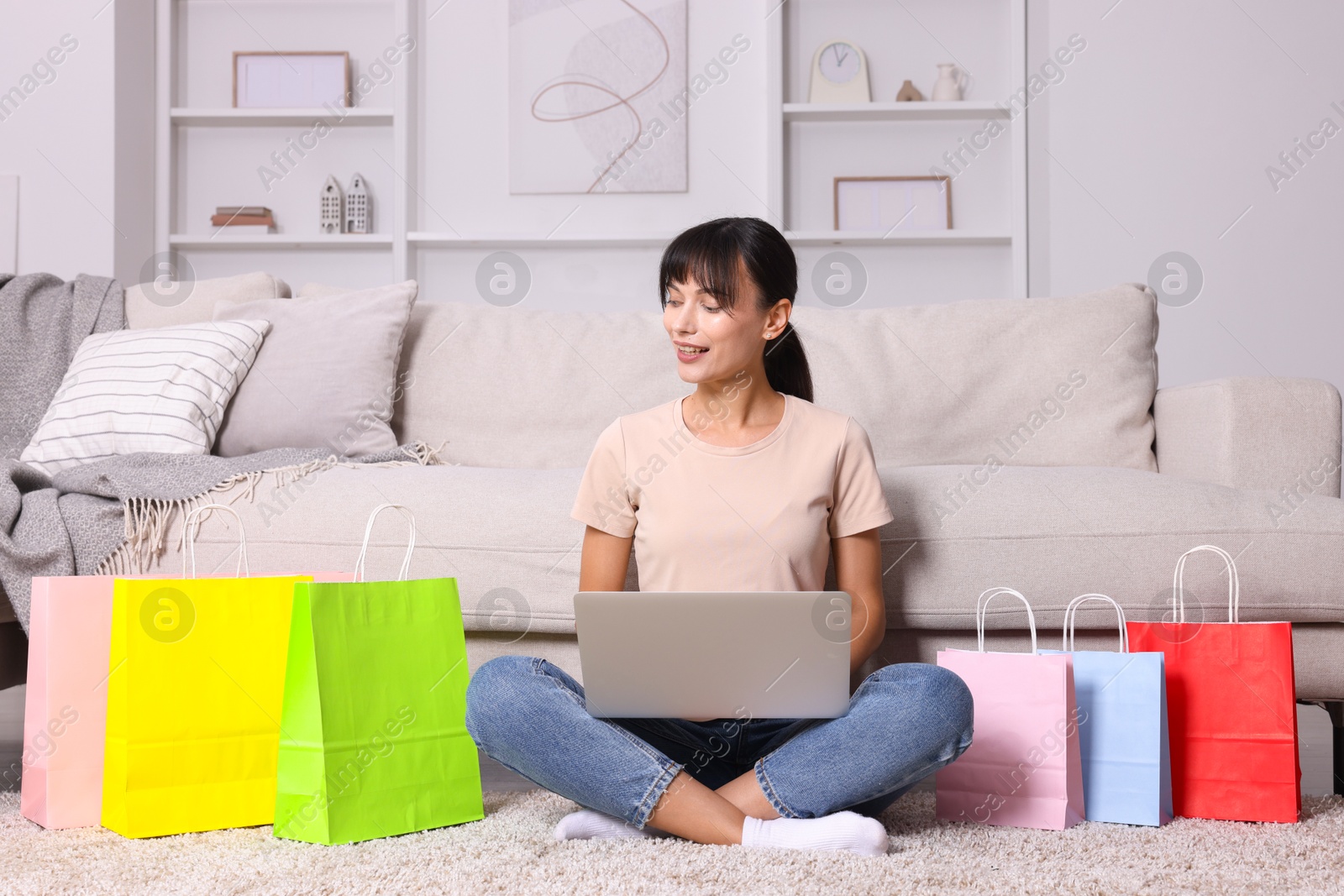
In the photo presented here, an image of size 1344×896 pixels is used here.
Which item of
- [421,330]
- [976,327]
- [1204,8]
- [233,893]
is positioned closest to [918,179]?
[1204,8]

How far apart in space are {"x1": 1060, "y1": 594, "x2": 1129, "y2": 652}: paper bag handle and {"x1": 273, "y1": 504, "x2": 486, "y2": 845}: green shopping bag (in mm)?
745

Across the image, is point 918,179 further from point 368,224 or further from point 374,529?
point 374,529

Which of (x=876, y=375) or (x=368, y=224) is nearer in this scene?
(x=876, y=375)

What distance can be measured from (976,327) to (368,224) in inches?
93.9

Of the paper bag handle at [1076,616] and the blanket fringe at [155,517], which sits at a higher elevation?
the blanket fringe at [155,517]

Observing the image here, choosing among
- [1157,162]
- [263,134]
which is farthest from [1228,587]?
[263,134]

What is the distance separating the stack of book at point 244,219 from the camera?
12.2 feet

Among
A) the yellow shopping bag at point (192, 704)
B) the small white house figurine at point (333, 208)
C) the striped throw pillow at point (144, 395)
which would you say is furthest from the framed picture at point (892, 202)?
the yellow shopping bag at point (192, 704)

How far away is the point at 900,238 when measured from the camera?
11.8 ft

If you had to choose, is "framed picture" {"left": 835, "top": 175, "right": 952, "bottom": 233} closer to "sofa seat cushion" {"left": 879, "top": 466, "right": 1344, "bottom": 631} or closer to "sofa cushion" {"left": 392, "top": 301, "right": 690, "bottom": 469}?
"sofa cushion" {"left": 392, "top": 301, "right": 690, "bottom": 469}

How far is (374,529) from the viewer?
1.56 meters

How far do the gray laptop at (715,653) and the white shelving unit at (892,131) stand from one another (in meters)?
2.67

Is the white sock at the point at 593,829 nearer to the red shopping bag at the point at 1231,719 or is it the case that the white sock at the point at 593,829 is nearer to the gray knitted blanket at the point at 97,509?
the red shopping bag at the point at 1231,719

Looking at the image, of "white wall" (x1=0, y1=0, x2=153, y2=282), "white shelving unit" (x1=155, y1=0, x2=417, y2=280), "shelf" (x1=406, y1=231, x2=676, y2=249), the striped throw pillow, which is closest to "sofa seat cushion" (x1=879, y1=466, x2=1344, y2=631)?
the striped throw pillow
